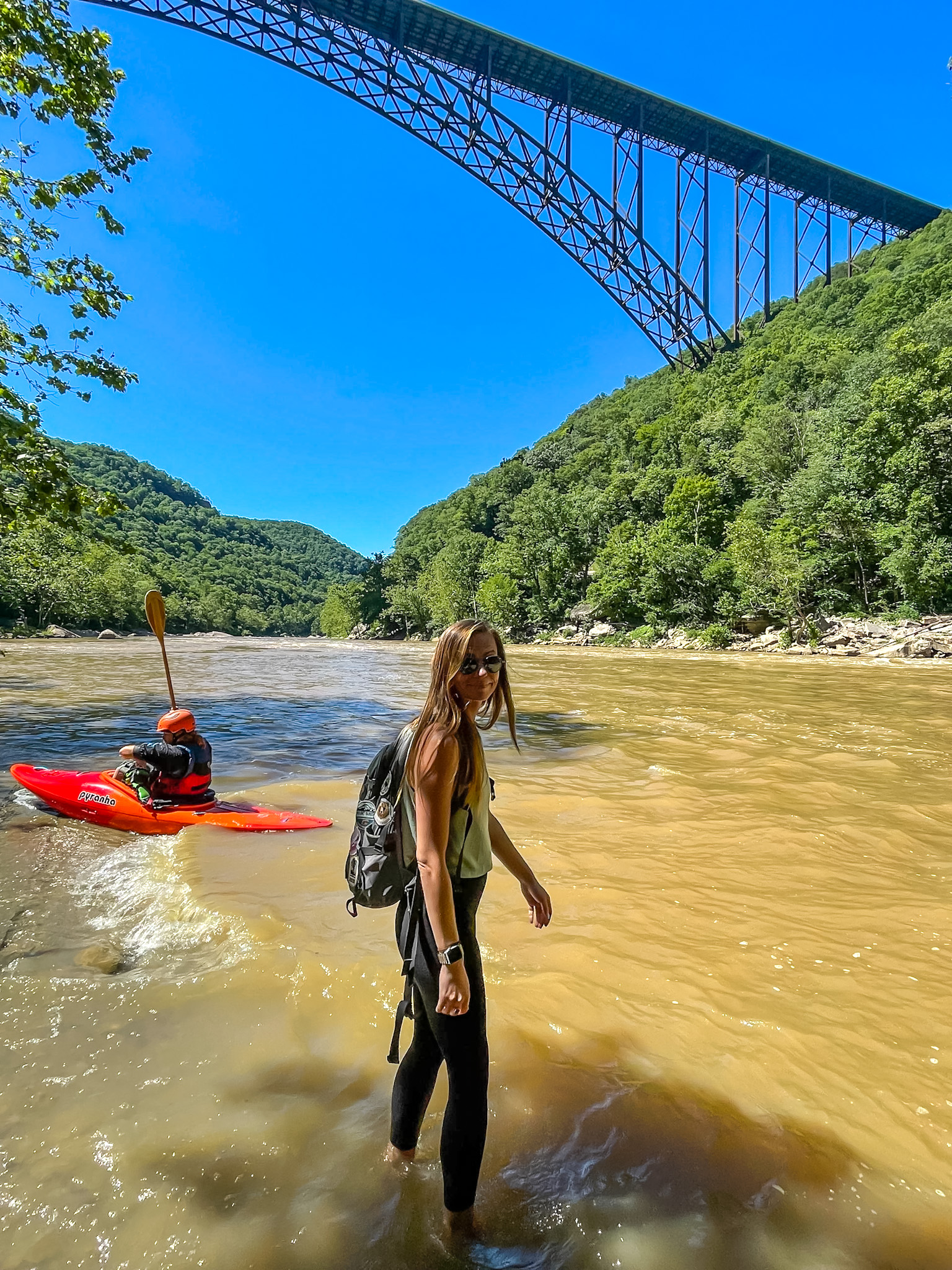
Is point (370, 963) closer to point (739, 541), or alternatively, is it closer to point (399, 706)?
point (399, 706)

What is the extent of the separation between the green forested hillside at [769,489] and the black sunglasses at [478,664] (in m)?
29.6

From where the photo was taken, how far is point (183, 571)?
361ft

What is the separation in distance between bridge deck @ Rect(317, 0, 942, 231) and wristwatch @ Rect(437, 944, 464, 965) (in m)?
44.3

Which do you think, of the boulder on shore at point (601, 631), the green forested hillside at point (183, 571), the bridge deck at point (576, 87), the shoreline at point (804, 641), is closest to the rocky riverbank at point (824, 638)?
the shoreline at point (804, 641)

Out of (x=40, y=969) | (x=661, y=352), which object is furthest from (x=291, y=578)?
(x=40, y=969)

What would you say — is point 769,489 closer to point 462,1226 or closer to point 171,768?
point 171,768

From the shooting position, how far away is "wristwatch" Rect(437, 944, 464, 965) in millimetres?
1543

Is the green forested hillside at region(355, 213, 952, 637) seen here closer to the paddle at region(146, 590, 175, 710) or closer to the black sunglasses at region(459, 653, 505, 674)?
the paddle at region(146, 590, 175, 710)

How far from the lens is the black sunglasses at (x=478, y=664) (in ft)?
5.48

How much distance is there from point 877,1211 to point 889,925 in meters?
1.99

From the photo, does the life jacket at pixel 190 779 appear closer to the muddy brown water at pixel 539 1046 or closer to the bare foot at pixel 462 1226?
the muddy brown water at pixel 539 1046

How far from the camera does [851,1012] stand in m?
2.59

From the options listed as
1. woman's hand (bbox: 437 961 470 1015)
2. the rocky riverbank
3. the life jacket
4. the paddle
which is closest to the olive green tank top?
woman's hand (bbox: 437 961 470 1015)

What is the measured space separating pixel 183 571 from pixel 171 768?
11782 centimetres
